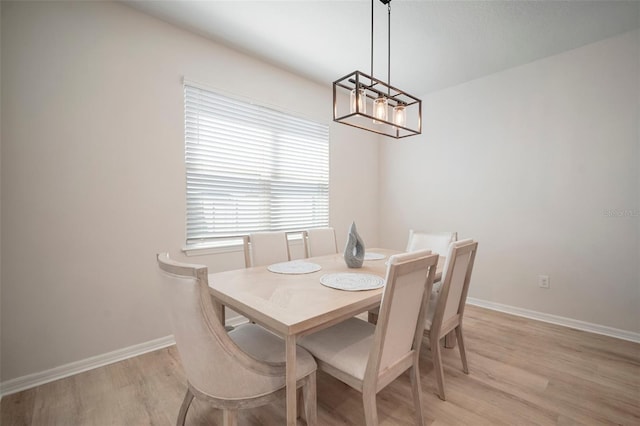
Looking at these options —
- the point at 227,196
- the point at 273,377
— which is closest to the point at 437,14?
the point at 227,196

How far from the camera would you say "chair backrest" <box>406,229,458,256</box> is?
256 centimetres

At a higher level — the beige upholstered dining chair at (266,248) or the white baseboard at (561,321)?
the beige upholstered dining chair at (266,248)

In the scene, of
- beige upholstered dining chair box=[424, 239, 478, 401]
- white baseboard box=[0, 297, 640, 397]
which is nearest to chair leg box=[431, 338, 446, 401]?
beige upholstered dining chair box=[424, 239, 478, 401]

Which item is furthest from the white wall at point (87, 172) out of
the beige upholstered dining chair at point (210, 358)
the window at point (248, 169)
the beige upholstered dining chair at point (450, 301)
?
the beige upholstered dining chair at point (450, 301)

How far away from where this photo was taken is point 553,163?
113 inches

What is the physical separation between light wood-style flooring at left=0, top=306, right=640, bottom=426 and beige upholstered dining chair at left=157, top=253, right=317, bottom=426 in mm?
502

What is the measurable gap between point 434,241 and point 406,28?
180cm

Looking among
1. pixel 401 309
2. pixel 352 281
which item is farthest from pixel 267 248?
pixel 401 309

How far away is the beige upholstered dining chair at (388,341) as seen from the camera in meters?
1.21

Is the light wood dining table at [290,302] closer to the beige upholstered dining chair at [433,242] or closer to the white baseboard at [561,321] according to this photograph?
the beige upholstered dining chair at [433,242]

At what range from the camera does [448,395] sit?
1.76 metres

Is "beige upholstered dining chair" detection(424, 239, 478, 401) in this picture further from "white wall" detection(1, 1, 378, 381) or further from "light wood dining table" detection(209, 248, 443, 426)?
"white wall" detection(1, 1, 378, 381)

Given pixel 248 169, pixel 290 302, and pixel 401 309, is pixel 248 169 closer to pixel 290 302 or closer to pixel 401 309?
pixel 290 302

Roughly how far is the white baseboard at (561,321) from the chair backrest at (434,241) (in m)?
1.27
